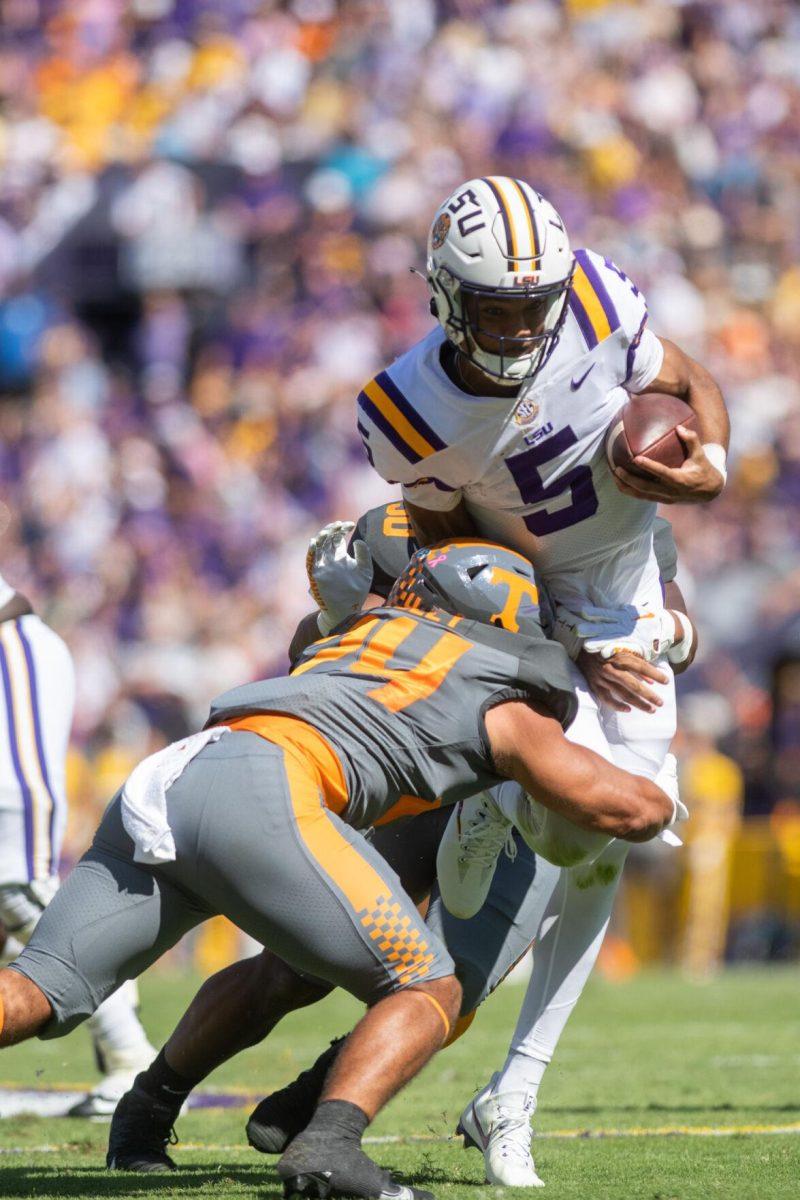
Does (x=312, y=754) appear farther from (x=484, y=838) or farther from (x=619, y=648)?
(x=619, y=648)

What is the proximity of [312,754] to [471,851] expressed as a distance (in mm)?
772

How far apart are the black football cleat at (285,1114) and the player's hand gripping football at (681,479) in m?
1.55

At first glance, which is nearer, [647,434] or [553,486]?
[647,434]

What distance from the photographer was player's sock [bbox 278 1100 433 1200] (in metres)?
3.63

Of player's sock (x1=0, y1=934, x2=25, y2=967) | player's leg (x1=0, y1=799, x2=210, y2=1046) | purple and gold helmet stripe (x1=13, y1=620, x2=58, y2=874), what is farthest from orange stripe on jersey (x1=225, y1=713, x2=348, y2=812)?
player's sock (x1=0, y1=934, x2=25, y2=967)

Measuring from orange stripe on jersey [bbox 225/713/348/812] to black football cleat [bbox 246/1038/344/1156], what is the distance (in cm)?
101

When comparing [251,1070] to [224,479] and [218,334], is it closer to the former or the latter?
[224,479]

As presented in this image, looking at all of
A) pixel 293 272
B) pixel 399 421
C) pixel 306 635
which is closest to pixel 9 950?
pixel 306 635

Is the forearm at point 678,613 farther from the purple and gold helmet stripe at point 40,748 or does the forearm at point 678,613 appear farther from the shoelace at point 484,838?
the purple and gold helmet stripe at point 40,748

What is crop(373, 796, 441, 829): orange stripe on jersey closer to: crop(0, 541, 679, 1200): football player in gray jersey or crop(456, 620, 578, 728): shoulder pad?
crop(0, 541, 679, 1200): football player in gray jersey

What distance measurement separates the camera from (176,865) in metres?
3.83

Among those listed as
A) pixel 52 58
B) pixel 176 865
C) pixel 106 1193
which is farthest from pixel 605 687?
pixel 52 58

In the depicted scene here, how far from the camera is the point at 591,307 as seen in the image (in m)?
4.52

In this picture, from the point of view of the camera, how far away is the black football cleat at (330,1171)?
11.9 ft
